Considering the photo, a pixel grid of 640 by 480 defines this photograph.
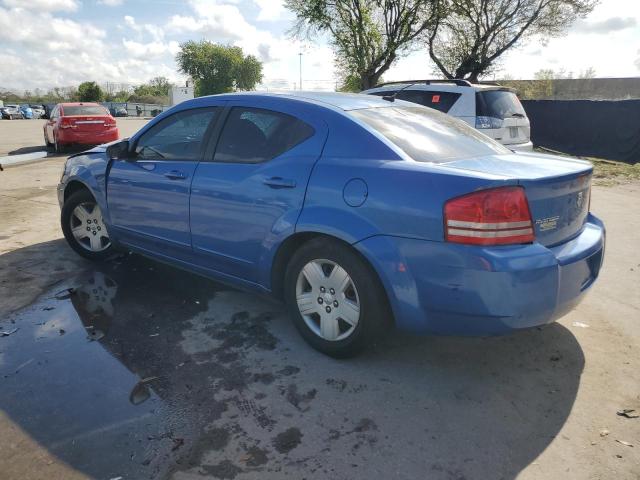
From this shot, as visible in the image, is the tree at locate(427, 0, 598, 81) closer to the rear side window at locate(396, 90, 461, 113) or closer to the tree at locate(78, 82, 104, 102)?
the rear side window at locate(396, 90, 461, 113)

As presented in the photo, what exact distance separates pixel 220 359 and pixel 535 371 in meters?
1.98

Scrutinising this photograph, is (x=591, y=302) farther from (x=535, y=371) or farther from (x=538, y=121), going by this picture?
(x=538, y=121)

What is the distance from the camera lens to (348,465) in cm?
241

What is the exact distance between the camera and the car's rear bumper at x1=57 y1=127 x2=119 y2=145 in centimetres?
1509

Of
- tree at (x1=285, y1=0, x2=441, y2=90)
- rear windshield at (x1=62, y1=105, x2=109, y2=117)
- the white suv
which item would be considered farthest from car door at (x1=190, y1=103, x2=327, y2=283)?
tree at (x1=285, y1=0, x2=441, y2=90)

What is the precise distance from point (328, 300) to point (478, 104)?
6.26 meters

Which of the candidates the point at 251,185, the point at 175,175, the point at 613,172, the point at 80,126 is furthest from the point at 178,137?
the point at 80,126

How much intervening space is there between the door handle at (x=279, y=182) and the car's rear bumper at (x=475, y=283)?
65 cm

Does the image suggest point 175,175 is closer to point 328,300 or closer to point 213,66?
point 328,300

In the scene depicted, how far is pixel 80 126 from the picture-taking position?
15188mm

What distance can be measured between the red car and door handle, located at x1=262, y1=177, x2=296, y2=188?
13743 mm

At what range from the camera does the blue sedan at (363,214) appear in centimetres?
272

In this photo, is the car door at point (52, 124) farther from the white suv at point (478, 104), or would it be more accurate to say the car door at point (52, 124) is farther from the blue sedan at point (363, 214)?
the blue sedan at point (363, 214)

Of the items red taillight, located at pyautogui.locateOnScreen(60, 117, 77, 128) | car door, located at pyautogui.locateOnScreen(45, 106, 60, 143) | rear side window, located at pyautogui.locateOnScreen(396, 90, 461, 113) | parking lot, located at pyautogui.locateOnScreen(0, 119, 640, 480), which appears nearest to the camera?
parking lot, located at pyautogui.locateOnScreen(0, 119, 640, 480)
